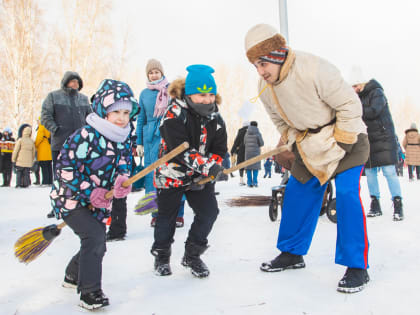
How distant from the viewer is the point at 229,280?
8.12ft

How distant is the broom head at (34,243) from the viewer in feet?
8.13

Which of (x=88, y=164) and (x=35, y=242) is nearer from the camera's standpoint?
(x=88, y=164)

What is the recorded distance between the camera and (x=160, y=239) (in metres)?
2.66

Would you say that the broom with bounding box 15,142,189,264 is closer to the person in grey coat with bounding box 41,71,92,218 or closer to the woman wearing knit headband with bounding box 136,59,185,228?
the woman wearing knit headband with bounding box 136,59,185,228

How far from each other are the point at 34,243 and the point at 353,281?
6.75 feet

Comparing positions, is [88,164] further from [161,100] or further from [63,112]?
[63,112]

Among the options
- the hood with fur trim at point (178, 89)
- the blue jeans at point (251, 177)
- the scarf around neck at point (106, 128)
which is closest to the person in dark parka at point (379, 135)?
the hood with fur trim at point (178, 89)

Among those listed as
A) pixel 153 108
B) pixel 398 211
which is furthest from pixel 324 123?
pixel 398 211

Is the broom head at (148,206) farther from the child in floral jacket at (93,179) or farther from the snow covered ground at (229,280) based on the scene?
the child in floral jacket at (93,179)

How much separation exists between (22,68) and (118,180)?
20155mm

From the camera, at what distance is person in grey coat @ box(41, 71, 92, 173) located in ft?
15.5

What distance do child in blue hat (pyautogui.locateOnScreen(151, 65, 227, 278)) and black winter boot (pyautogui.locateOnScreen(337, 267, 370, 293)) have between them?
0.86 metres

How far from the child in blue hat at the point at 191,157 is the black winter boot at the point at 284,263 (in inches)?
17.1

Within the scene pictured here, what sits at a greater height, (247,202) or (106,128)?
(106,128)
